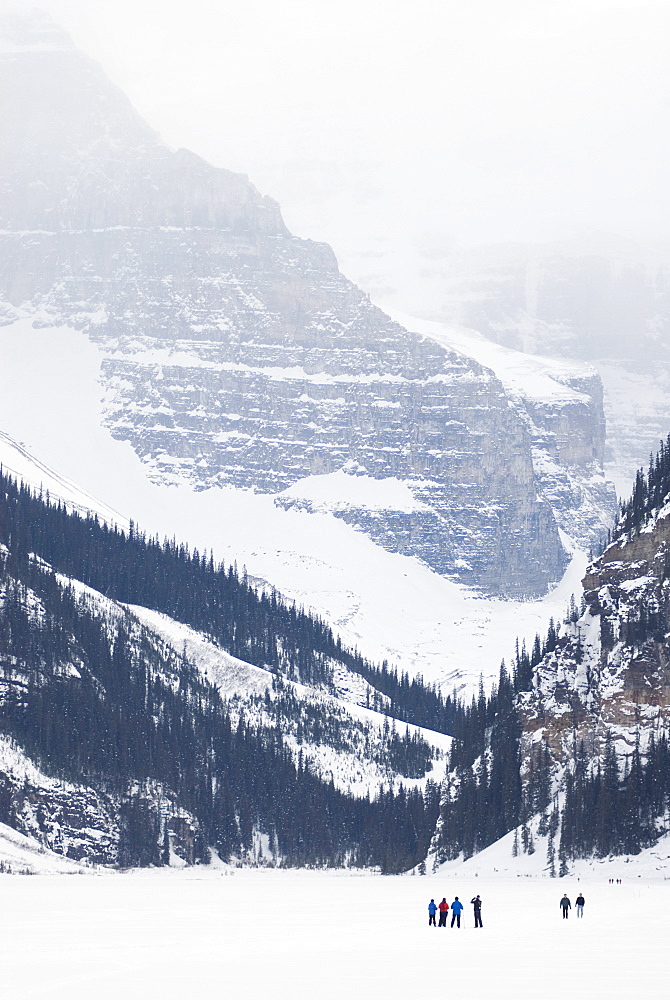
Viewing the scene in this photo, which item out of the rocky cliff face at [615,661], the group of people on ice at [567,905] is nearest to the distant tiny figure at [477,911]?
the group of people on ice at [567,905]

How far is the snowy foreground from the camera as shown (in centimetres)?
7100

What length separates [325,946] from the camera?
85.5 metres

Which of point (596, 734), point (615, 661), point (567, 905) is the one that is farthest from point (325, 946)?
point (615, 661)

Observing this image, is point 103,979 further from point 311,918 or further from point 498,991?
point 311,918

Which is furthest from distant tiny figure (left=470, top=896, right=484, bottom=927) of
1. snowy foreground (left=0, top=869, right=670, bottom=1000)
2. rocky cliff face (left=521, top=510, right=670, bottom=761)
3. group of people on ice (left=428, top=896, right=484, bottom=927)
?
rocky cliff face (left=521, top=510, right=670, bottom=761)

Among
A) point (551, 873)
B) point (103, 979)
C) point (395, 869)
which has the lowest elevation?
point (395, 869)

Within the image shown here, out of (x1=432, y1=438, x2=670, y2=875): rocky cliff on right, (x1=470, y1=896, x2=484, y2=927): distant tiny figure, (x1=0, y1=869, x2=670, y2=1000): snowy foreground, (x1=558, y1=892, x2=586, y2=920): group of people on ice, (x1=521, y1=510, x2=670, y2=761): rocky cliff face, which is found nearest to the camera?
(x1=0, y1=869, x2=670, y2=1000): snowy foreground

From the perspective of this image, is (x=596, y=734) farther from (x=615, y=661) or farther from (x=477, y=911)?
(x=477, y=911)

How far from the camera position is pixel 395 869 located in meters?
199

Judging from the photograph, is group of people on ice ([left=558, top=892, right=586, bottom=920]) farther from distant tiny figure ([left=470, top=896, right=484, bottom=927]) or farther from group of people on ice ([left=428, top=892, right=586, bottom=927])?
distant tiny figure ([left=470, top=896, right=484, bottom=927])

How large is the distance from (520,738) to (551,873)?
3753 cm

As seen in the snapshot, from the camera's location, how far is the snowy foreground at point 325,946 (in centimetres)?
7100

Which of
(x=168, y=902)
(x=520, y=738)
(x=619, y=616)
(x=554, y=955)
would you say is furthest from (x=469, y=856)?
(x=554, y=955)

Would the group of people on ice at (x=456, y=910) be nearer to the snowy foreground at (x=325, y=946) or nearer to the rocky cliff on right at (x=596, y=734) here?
the snowy foreground at (x=325, y=946)
